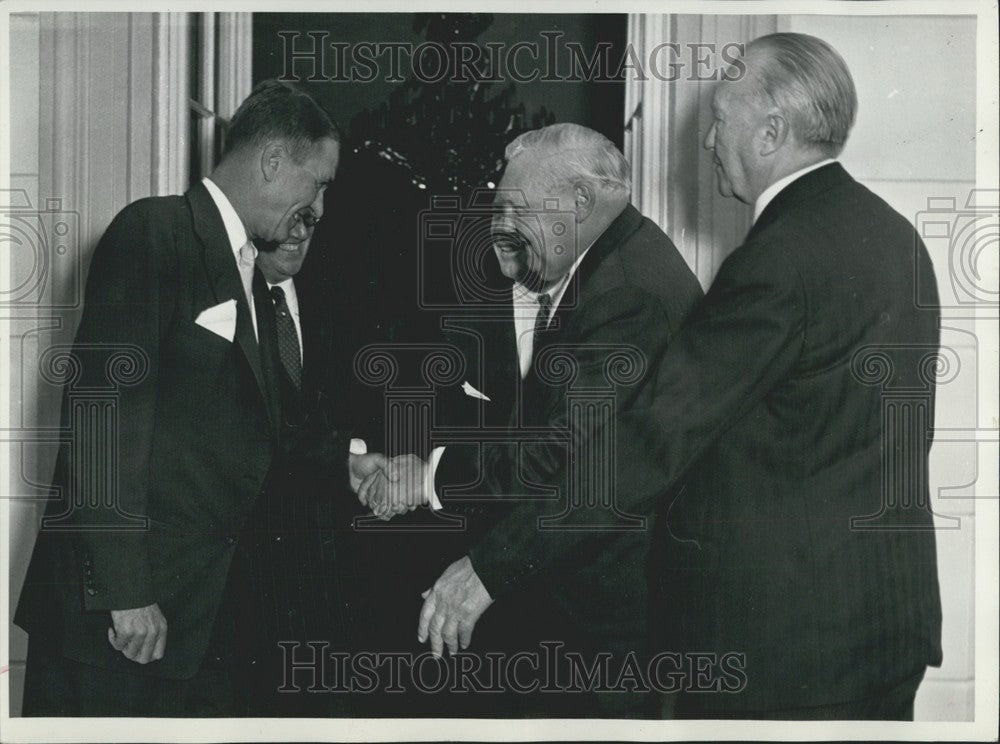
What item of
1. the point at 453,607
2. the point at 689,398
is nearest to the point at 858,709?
the point at 689,398

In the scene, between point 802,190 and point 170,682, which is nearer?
point 802,190

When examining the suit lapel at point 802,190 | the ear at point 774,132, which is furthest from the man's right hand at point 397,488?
the ear at point 774,132

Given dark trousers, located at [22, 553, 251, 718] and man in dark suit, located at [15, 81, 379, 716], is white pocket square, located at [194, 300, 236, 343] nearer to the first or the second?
man in dark suit, located at [15, 81, 379, 716]

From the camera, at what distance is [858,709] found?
2.08 metres

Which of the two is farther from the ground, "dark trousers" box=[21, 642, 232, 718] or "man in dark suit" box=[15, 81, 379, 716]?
"man in dark suit" box=[15, 81, 379, 716]

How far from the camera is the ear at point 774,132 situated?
2.00 meters

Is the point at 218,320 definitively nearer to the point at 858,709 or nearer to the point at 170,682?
the point at 170,682

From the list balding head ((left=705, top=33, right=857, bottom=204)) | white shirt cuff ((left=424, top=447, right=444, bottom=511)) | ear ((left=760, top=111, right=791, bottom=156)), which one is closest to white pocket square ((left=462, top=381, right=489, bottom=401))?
white shirt cuff ((left=424, top=447, right=444, bottom=511))

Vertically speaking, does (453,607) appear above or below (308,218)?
below

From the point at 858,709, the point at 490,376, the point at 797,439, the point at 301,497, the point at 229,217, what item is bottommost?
the point at 858,709

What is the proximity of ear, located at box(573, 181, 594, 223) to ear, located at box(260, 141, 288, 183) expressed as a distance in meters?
0.59

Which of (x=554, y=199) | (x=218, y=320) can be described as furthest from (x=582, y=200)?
(x=218, y=320)

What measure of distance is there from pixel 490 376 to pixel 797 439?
618 mm

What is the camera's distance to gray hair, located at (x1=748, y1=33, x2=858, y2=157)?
6.61 feet
